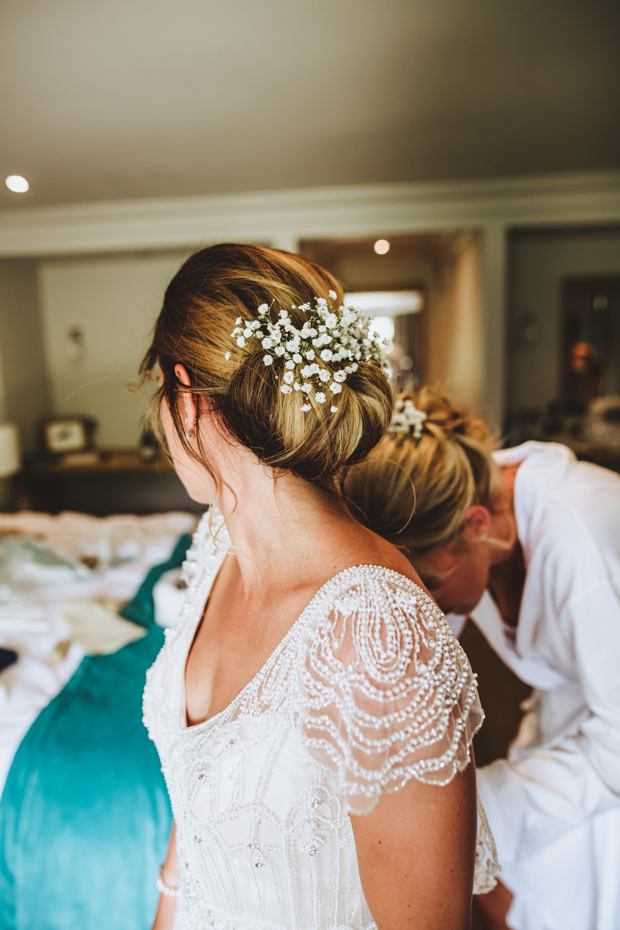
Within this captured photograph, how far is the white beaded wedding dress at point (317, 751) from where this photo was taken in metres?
0.56

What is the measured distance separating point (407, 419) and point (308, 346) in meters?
0.54

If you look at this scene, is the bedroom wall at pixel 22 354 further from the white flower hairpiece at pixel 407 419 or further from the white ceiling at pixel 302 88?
the white flower hairpiece at pixel 407 419

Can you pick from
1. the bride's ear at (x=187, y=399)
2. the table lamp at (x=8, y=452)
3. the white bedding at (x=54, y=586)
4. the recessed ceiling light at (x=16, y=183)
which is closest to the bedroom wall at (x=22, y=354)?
the table lamp at (x=8, y=452)

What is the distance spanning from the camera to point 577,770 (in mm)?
1059

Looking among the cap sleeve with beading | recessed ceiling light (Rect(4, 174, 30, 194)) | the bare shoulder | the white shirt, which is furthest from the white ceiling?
the cap sleeve with beading

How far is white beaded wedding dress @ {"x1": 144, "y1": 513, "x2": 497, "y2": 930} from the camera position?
1.83ft

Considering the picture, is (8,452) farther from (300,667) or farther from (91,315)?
(300,667)

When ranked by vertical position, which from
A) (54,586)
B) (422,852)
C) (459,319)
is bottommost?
(54,586)

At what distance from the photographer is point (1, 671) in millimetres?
1595

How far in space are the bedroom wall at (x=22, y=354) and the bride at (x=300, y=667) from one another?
4.37 metres

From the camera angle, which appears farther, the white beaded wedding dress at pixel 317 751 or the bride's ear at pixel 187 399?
the bride's ear at pixel 187 399

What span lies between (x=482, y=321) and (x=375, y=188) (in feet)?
3.97

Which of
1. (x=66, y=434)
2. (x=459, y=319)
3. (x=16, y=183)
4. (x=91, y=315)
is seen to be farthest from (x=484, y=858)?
(x=91, y=315)

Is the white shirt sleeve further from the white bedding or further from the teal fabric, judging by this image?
the white bedding
